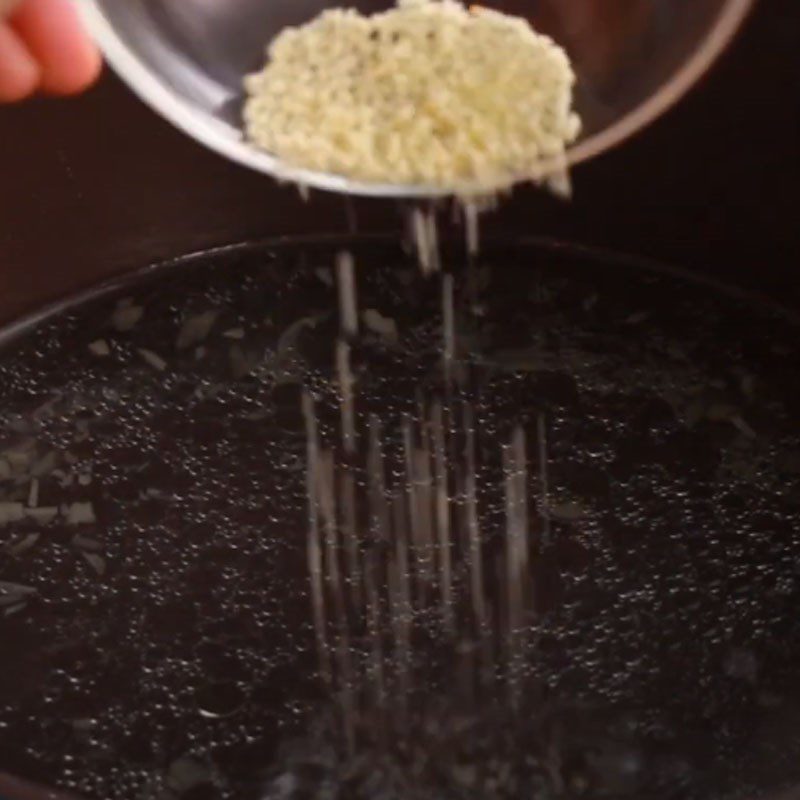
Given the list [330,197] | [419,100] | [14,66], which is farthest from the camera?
[330,197]

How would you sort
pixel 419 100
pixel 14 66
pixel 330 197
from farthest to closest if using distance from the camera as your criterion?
pixel 330 197
pixel 419 100
pixel 14 66

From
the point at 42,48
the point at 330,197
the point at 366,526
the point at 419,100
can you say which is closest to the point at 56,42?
the point at 42,48

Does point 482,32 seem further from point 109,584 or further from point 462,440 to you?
point 109,584

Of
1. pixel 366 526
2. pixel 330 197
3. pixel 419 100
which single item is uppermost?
pixel 330 197

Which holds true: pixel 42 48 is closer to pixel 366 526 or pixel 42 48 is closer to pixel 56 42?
pixel 56 42

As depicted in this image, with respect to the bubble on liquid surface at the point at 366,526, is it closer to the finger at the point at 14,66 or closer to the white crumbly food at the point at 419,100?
the white crumbly food at the point at 419,100

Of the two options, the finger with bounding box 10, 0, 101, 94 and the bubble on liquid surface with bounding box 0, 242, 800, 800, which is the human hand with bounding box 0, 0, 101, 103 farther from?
the bubble on liquid surface with bounding box 0, 242, 800, 800

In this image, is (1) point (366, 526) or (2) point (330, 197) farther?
(2) point (330, 197)
